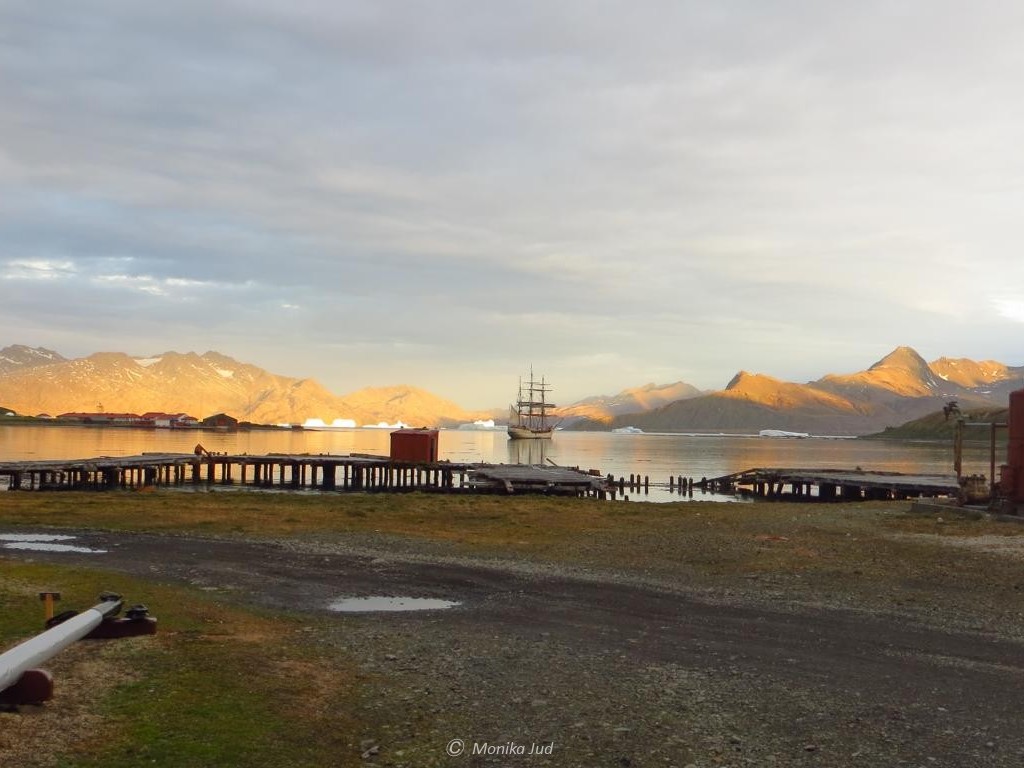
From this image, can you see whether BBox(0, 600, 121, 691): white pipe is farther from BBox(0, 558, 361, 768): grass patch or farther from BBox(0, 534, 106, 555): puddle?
BBox(0, 534, 106, 555): puddle

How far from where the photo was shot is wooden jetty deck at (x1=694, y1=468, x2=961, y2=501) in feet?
167

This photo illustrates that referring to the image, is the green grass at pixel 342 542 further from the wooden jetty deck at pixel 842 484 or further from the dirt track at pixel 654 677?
the wooden jetty deck at pixel 842 484

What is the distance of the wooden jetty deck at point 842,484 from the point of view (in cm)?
5075

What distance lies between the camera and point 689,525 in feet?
102

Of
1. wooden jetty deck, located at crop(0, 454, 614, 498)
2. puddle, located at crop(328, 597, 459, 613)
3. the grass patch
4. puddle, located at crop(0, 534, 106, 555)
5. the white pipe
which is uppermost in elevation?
the white pipe

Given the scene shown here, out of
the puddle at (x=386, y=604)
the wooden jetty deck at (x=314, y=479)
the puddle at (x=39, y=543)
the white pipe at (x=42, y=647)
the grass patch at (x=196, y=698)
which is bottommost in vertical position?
the wooden jetty deck at (x=314, y=479)

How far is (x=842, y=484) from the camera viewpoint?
180 feet

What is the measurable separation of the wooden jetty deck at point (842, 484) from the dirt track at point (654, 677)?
33.6 m

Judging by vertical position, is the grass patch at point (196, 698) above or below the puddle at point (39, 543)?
above

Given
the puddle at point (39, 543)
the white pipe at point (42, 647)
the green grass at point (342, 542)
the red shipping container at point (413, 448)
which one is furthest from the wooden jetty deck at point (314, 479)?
the white pipe at point (42, 647)

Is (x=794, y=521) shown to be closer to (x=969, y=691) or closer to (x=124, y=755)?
(x=969, y=691)

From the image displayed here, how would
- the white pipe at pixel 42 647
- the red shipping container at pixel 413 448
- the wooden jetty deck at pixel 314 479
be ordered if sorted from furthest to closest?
the red shipping container at pixel 413 448 → the wooden jetty deck at pixel 314 479 → the white pipe at pixel 42 647

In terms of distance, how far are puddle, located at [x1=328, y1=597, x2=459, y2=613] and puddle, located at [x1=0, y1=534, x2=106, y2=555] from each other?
29.3ft

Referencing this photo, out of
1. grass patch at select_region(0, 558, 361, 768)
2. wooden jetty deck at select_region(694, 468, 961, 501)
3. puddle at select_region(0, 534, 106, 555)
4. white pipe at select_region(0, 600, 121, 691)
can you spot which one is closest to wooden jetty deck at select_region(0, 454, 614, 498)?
wooden jetty deck at select_region(694, 468, 961, 501)
